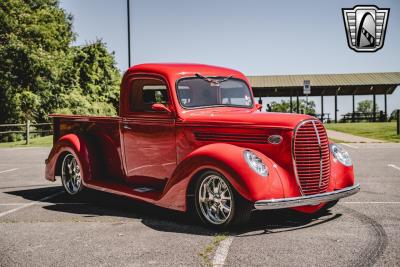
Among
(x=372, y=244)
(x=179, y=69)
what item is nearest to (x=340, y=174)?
(x=372, y=244)

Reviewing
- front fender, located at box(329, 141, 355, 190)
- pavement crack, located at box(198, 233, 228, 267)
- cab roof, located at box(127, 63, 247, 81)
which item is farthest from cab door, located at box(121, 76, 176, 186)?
front fender, located at box(329, 141, 355, 190)

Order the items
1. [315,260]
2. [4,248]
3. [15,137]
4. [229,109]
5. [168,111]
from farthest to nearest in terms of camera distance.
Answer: [15,137]
[229,109]
[168,111]
[4,248]
[315,260]

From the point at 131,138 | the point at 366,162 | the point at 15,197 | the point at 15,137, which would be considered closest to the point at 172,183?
the point at 131,138

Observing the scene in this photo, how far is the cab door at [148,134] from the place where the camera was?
6.23 metres

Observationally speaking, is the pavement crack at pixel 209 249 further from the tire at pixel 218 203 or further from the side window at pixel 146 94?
the side window at pixel 146 94

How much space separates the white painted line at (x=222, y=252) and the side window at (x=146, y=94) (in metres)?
2.31

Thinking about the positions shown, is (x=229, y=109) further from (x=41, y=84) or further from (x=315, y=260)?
(x=41, y=84)

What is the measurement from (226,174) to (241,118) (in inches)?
32.4

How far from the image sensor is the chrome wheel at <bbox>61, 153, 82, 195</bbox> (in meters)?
7.77

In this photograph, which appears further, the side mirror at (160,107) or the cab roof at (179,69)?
the cab roof at (179,69)

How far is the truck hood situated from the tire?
0.71 metres

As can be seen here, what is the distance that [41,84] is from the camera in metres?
30.1

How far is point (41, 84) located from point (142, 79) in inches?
985

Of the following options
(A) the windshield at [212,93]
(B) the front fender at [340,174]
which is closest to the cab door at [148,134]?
(A) the windshield at [212,93]
